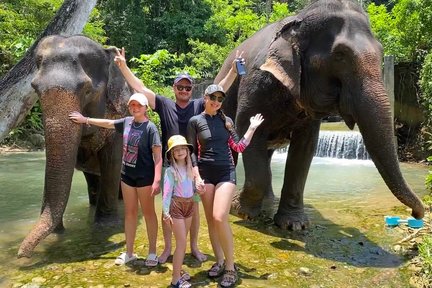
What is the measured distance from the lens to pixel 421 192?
291 inches

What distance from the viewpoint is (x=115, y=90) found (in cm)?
534

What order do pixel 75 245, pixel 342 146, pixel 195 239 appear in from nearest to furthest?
pixel 195 239, pixel 75 245, pixel 342 146

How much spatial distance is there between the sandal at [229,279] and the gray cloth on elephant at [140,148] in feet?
3.22

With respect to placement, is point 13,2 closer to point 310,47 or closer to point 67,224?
point 67,224

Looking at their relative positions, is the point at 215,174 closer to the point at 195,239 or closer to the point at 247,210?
the point at 195,239

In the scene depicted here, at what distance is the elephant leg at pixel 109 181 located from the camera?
17.8 ft

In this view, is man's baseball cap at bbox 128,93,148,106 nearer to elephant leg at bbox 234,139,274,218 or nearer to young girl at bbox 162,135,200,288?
young girl at bbox 162,135,200,288

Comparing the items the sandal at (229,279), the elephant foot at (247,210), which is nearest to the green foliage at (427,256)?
the sandal at (229,279)

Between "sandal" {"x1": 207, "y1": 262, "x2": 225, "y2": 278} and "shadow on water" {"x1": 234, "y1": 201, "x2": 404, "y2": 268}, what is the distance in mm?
939

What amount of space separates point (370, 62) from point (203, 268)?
213 cm

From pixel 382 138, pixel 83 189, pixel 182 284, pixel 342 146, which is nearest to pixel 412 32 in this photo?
pixel 342 146

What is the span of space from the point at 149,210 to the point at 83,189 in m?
4.16

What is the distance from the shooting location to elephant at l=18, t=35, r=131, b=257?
408cm

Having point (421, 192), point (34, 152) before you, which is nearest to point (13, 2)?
→ point (34, 152)
